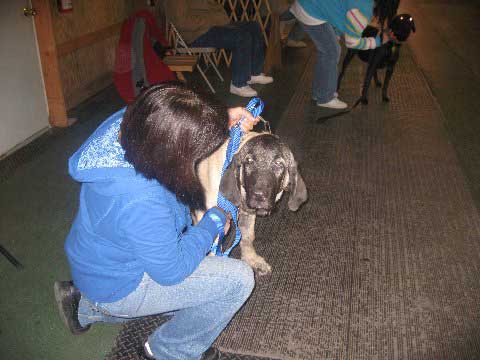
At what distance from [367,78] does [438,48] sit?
186 inches

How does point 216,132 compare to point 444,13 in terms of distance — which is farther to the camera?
point 444,13

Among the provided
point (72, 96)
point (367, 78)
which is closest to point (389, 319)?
point (367, 78)

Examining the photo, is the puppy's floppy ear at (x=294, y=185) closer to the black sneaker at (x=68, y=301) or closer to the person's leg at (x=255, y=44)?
the black sneaker at (x=68, y=301)

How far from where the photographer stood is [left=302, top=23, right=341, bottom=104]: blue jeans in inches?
197

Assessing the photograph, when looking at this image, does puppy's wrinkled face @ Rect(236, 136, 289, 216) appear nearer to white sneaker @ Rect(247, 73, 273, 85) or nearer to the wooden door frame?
the wooden door frame

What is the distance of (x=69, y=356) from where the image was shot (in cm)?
201

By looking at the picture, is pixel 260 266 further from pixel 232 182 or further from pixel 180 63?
pixel 180 63

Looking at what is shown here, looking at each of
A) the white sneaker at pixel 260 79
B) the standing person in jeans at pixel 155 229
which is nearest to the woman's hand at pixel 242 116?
the standing person in jeans at pixel 155 229

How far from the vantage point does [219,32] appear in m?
5.62

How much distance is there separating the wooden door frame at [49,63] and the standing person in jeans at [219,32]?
1.76 m

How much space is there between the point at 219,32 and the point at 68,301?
4.63 m

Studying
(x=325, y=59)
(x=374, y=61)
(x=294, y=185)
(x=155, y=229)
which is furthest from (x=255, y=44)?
(x=155, y=229)

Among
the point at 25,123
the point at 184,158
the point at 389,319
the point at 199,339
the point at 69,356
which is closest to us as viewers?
the point at 184,158

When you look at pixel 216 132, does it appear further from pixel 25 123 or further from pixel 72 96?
pixel 72 96
